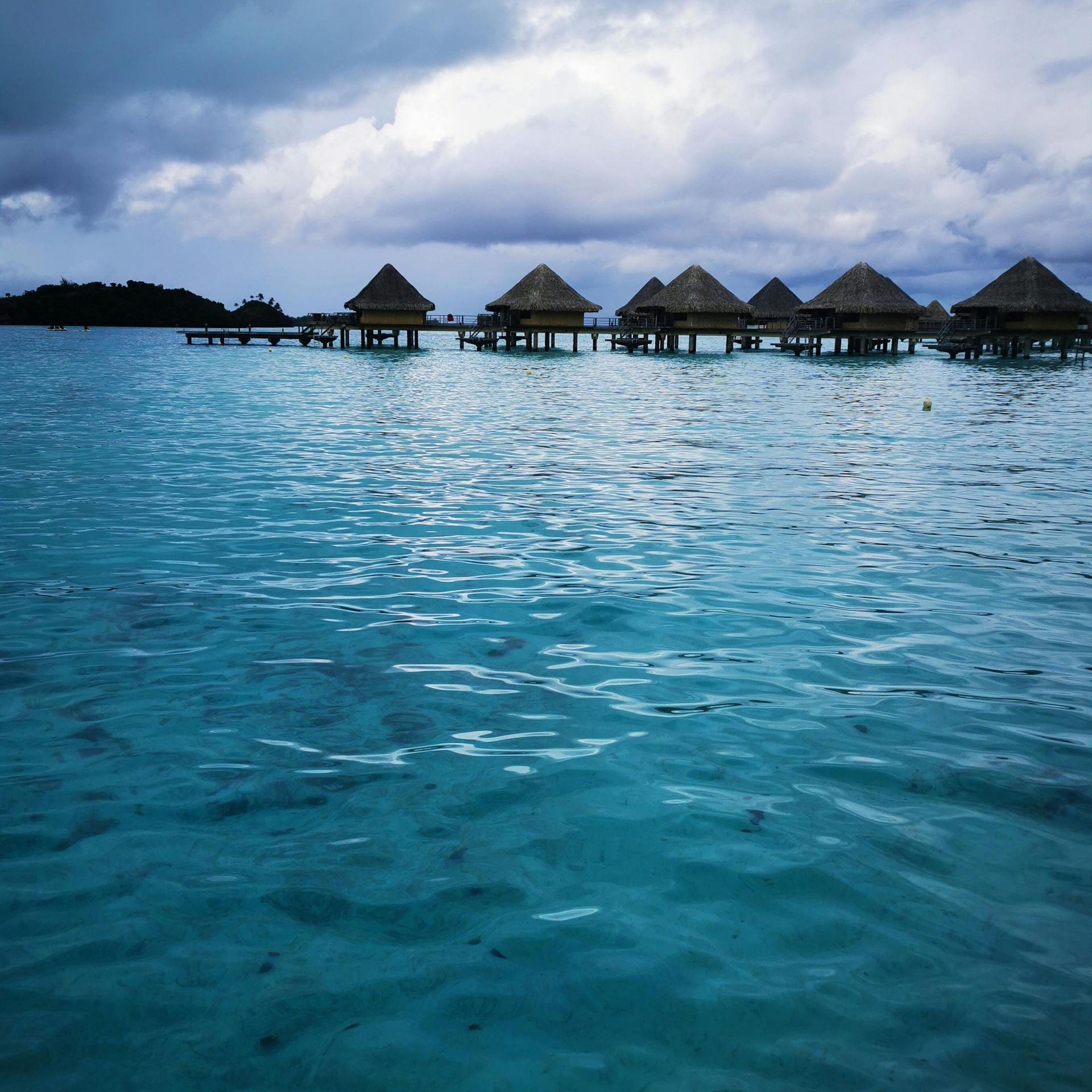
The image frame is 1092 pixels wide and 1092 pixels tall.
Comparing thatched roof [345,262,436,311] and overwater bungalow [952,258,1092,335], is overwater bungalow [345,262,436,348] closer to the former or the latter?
thatched roof [345,262,436,311]

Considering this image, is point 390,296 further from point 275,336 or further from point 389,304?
point 275,336

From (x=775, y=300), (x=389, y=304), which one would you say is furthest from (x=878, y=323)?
(x=389, y=304)

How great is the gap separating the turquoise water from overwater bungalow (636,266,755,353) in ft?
144

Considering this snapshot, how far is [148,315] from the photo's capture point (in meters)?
142

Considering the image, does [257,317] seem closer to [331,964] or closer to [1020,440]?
[1020,440]

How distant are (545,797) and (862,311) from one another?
51375mm

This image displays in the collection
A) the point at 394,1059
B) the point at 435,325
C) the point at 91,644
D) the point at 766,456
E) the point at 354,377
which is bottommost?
the point at 394,1059

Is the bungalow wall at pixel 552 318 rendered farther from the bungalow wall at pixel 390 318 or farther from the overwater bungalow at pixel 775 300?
the overwater bungalow at pixel 775 300

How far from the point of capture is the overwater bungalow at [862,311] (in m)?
50.0

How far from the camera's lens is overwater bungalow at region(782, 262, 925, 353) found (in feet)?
164

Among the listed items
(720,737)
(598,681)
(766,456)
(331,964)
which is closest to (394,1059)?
(331,964)

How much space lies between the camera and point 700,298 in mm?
51344

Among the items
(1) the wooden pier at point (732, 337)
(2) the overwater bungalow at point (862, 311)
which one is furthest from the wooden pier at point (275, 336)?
(2) the overwater bungalow at point (862, 311)

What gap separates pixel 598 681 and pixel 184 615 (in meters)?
3.08
